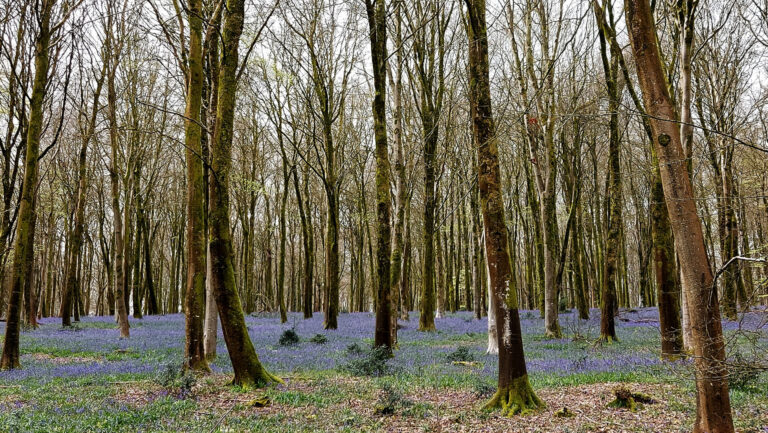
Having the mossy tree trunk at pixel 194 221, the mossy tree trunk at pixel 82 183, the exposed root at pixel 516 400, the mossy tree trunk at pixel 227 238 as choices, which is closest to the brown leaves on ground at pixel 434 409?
the exposed root at pixel 516 400

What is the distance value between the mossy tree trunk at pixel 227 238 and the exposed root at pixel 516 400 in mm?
3908

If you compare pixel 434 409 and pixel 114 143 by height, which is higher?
pixel 114 143

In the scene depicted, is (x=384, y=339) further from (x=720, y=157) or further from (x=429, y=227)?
(x=720, y=157)

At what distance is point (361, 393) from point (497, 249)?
340 cm

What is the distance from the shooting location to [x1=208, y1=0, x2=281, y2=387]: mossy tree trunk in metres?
7.77

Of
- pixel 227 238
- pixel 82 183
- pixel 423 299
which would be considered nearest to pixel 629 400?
pixel 227 238

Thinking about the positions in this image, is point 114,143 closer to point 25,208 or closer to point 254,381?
point 25,208

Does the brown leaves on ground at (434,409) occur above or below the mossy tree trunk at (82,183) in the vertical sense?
below

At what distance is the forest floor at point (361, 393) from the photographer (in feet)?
18.6

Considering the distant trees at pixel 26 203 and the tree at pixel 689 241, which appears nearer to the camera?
the tree at pixel 689 241

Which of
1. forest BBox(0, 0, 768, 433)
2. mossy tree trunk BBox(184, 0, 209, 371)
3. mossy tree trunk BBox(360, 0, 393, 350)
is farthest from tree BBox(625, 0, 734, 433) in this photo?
mossy tree trunk BBox(184, 0, 209, 371)

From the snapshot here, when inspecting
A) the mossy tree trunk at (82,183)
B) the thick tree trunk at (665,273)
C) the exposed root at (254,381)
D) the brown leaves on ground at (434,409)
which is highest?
the mossy tree trunk at (82,183)

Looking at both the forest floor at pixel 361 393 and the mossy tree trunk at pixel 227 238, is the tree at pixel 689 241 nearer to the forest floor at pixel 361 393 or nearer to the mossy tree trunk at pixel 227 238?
the forest floor at pixel 361 393

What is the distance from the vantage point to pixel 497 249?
256 inches
